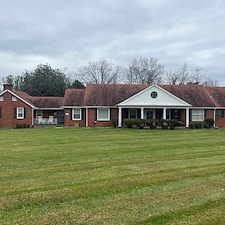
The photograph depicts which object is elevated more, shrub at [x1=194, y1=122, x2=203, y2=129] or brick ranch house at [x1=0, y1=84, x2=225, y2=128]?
brick ranch house at [x1=0, y1=84, x2=225, y2=128]

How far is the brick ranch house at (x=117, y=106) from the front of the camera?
30906 mm

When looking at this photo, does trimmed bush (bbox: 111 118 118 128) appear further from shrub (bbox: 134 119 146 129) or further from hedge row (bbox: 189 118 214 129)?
hedge row (bbox: 189 118 214 129)

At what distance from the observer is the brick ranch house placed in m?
30.9

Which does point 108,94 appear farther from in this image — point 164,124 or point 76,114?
point 164,124

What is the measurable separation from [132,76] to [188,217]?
2195 inches

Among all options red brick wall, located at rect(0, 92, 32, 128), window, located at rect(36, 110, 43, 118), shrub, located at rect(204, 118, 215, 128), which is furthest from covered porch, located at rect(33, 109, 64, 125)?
shrub, located at rect(204, 118, 215, 128)

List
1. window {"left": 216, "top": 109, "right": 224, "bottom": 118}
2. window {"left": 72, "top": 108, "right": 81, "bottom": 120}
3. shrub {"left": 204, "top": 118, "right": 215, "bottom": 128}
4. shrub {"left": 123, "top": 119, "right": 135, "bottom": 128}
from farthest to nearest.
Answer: window {"left": 216, "top": 109, "right": 224, "bottom": 118}
window {"left": 72, "top": 108, "right": 81, "bottom": 120}
shrub {"left": 204, "top": 118, "right": 215, "bottom": 128}
shrub {"left": 123, "top": 119, "right": 135, "bottom": 128}

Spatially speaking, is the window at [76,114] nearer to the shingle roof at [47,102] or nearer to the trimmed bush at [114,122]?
the shingle roof at [47,102]

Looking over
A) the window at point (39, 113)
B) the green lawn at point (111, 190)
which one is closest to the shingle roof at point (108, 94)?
the window at point (39, 113)

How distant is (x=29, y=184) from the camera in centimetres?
681

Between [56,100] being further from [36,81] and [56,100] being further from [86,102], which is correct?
[36,81]

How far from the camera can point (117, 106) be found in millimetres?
30719

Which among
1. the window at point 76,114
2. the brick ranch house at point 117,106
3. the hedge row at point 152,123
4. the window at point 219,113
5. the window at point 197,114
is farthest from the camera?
the window at point 219,113

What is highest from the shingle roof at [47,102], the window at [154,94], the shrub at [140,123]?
the window at [154,94]
